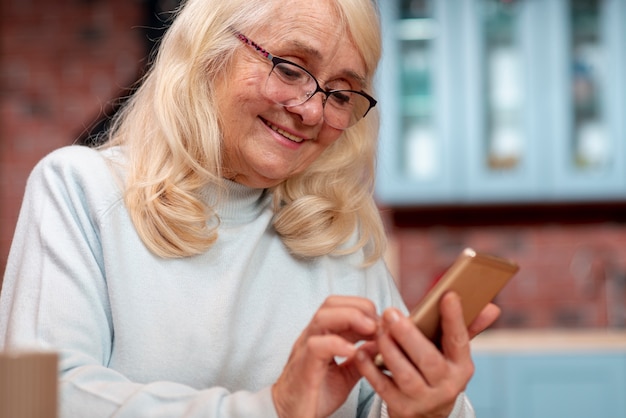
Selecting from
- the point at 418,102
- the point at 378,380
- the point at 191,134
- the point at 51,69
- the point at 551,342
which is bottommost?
the point at 551,342

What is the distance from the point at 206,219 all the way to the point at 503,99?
2597mm

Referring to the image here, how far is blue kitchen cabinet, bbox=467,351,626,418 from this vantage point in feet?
11.2

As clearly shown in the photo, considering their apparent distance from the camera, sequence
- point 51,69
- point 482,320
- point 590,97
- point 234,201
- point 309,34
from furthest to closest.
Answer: point 51,69 < point 590,97 < point 234,201 < point 309,34 < point 482,320

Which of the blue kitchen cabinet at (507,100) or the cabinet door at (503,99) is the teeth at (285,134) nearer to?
the blue kitchen cabinet at (507,100)

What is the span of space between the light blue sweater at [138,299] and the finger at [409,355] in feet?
0.75

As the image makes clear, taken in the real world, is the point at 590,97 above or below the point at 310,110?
above

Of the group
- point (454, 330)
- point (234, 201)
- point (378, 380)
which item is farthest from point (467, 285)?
point (234, 201)

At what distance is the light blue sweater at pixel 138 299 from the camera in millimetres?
1276

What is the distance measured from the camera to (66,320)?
1.31 m

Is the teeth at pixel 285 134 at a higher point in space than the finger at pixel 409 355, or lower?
higher

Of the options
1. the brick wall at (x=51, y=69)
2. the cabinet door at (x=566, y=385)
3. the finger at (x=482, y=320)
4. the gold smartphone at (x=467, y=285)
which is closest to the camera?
the gold smartphone at (x=467, y=285)

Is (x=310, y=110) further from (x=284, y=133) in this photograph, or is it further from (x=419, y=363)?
(x=419, y=363)

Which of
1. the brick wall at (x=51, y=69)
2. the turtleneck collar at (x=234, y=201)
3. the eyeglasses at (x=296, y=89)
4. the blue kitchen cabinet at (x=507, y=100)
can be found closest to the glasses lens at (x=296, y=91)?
the eyeglasses at (x=296, y=89)

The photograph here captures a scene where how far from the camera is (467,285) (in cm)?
111
